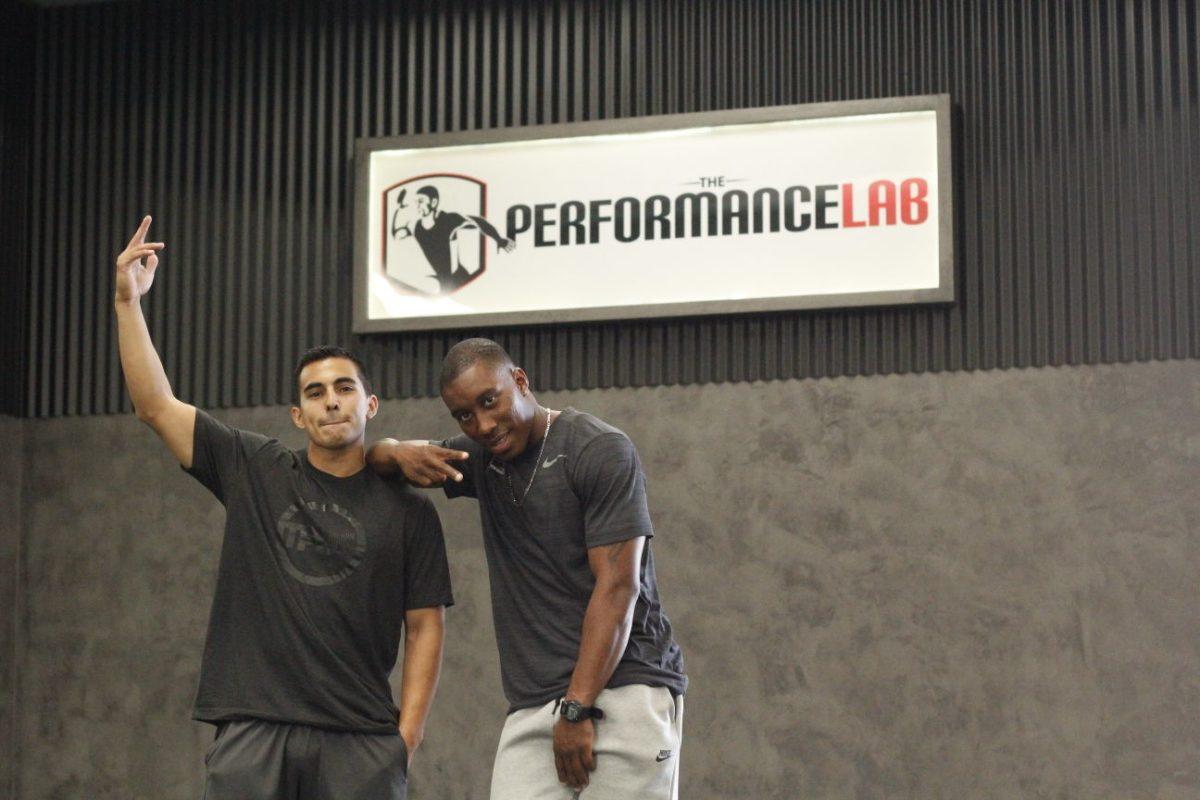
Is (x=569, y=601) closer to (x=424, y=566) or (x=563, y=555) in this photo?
(x=563, y=555)

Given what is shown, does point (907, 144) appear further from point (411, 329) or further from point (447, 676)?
point (447, 676)

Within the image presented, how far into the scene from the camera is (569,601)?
309cm

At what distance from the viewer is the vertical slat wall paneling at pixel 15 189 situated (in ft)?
21.6

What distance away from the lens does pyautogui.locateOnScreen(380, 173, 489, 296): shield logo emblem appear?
625 cm

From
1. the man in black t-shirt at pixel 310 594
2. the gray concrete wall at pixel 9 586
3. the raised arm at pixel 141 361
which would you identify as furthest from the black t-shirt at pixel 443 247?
the raised arm at pixel 141 361

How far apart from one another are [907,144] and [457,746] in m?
2.87

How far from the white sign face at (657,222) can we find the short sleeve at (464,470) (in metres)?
2.65

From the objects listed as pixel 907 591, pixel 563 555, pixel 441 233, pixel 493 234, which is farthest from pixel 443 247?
pixel 563 555

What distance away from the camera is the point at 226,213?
654 cm

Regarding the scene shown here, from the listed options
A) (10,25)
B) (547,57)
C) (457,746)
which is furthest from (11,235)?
(457,746)

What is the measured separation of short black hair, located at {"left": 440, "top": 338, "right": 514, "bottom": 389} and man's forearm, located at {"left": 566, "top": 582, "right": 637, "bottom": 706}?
51 cm

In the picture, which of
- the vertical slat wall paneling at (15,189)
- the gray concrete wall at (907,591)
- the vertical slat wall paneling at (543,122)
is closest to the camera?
the gray concrete wall at (907,591)

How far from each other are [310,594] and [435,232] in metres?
3.27

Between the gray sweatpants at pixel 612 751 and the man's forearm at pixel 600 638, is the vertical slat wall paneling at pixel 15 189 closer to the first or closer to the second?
the gray sweatpants at pixel 612 751
